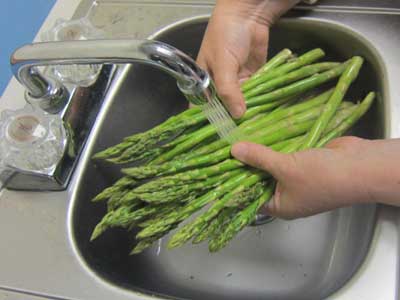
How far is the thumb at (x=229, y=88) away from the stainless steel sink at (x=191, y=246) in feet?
0.66

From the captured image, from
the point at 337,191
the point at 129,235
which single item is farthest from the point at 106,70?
the point at 337,191

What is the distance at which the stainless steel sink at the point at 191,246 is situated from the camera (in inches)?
28.3

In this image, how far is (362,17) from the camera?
0.89 metres

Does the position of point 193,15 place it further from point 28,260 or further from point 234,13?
point 28,260

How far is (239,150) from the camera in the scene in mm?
737

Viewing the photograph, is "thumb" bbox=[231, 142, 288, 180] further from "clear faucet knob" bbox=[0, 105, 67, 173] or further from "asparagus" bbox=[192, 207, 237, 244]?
"clear faucet knob" bbox=[0, 105, 67, 173]

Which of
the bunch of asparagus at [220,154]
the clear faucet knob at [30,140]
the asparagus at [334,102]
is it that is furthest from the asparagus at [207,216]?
the clear faucet knob at [30,140]

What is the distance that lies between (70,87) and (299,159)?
0.45m

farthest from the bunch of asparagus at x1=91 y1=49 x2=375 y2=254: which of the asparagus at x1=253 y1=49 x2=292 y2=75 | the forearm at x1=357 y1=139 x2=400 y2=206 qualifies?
the forearm at x1=357 y1=139 x2=400 y2=206

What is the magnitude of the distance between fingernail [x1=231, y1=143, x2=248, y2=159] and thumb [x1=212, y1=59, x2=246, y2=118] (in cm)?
8

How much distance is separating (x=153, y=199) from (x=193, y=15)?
450mm

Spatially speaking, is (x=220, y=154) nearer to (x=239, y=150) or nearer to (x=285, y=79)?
(x=239, y=150)

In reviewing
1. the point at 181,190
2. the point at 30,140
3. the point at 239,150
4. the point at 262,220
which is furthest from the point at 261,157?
the point at 30,140

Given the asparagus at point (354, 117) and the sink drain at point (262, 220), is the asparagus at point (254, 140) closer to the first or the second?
the asparagus at point (354, 117)
